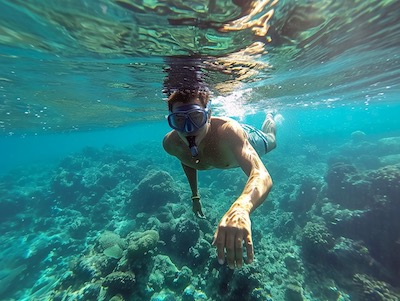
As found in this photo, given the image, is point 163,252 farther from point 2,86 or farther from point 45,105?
point 45,105

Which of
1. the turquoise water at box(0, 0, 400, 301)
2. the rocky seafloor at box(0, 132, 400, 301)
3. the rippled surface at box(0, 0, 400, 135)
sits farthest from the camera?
the rocky seafloor at box(0, 132, 400, 301)

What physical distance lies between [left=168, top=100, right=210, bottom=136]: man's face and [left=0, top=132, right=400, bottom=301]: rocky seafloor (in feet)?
18.2

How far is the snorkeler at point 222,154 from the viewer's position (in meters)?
1.94

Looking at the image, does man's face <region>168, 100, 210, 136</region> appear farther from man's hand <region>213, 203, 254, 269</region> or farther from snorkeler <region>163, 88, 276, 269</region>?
man's hand <region>213, 203, 254, 269</region>

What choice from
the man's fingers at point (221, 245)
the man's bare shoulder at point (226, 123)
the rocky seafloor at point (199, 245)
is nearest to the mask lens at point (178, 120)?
the man's bare shoulder at point (226, 123)

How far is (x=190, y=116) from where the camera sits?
4.00 meters

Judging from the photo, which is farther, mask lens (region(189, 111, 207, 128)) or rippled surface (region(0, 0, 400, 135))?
rippled surface (region(0, 0, 400, 135))

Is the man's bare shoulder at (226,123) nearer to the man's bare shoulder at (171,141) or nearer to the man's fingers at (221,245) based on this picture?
the man's bare shoulder at (171,141)

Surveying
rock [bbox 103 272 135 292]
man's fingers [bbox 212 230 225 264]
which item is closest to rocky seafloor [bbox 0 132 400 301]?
rock [bbox 103 272 135 292]

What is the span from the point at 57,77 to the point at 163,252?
9364 mm

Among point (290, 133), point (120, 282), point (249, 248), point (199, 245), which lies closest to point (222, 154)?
point (249, 248)

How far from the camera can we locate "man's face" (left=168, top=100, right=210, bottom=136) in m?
3.96

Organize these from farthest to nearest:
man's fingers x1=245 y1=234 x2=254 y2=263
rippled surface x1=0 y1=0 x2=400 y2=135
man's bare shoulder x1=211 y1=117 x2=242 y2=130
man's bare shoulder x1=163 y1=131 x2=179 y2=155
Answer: man's bare shoulder x1=163 y1=131 x2=179 y2=155
rippled surface x1=0 y1=0 x2=400 y2=135
man's bare shoulder x1=211 y1=117 x2=242 y2=130
man's fingers x1=245 y1=234 x2=254 y2=263

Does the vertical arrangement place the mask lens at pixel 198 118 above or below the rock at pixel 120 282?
above
